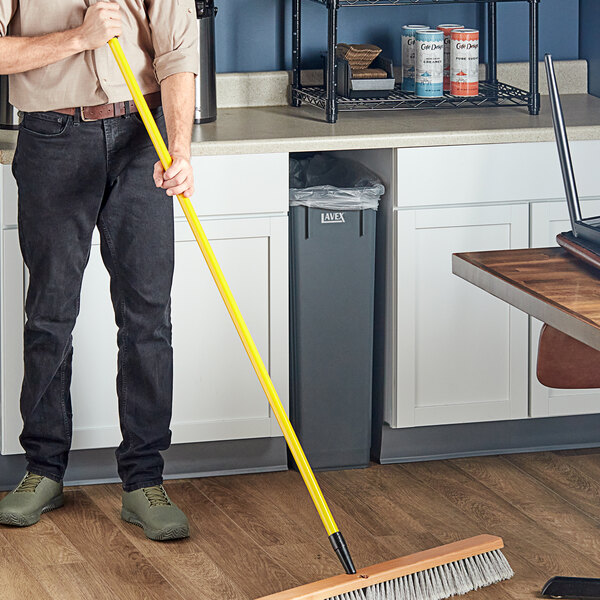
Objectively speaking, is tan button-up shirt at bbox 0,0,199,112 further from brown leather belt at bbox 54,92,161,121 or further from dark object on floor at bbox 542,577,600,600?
dark object on floor at bbox 542,577,600,600

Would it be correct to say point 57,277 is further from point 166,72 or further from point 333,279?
point 333,279

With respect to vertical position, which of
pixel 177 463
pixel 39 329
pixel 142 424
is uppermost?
pixel 39 329

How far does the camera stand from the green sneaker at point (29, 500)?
2545 mm

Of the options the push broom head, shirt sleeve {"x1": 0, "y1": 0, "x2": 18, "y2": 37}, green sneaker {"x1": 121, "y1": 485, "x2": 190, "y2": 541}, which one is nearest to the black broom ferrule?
the push broom head

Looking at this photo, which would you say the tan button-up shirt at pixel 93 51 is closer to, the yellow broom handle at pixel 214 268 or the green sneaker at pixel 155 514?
the yellow broom handle at pixel 214 268

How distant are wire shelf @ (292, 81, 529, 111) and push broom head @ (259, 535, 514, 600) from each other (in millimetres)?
1287

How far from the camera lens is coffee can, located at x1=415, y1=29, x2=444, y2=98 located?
120 inches

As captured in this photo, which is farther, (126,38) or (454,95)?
(454,95)

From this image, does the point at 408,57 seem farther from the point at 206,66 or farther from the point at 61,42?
the point at 61,42

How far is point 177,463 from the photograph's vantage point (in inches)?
113

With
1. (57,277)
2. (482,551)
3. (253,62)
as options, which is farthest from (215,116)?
(482,551)

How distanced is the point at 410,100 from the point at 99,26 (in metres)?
1.15

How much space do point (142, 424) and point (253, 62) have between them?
1226 mm

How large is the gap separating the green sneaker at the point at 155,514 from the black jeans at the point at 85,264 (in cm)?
3
